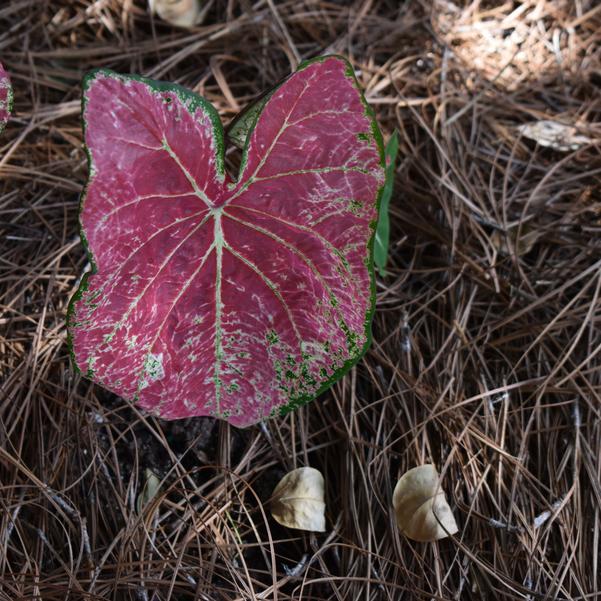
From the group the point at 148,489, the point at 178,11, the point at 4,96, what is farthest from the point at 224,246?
the point at 178,11

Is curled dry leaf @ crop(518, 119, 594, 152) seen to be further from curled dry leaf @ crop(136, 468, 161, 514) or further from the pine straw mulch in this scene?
curled dry leaf @ crop(136, 468, 161, 514)

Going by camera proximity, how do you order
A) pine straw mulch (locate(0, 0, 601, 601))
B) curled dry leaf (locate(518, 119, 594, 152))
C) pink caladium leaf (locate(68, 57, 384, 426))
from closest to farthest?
1. pink caladium leaf (locate(68, 57, 384, 426))
2. pine straw mulch (locate(0, 0, 601, 601))
3. curled dry leaf (locate(518, 119, 594, 152))

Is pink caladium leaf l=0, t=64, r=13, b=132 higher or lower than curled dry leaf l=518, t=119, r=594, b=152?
higher

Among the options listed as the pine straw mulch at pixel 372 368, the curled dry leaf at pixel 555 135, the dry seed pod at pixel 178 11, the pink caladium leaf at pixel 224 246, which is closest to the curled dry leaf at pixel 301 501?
the pine straw mulch at pixel 372 368

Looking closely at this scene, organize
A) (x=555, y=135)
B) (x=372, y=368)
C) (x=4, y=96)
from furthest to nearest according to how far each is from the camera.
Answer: (x=555, y=135) → (x=372, y=368) → (x=4, y=96)

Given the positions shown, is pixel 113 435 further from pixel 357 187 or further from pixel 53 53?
pixel 53 53

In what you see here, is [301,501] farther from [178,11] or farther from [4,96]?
[178,11]

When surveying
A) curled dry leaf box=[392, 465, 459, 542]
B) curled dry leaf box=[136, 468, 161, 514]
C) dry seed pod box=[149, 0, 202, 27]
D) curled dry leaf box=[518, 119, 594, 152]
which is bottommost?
curled dry leaf box=[392, 465, 459, 542]

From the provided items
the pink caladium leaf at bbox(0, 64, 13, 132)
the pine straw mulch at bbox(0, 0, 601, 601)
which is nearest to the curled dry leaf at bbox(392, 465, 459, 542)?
the pine straw mulch at bbox(0, 0, 601, 601)
